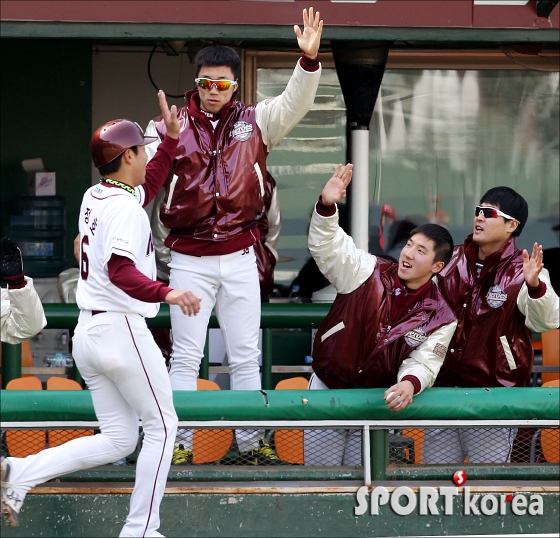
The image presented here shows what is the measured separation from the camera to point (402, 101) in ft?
22.6

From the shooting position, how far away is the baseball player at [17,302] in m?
3.51

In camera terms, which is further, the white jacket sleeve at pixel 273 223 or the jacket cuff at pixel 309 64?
the white jacket sleeve at pixel 273 223

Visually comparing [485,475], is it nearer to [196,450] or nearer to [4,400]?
[196,450]

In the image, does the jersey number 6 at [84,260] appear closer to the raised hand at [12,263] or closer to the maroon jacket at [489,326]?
the raised hand at [12,263]

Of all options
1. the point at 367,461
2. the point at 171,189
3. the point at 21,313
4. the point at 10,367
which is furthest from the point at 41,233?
the point at 367,461

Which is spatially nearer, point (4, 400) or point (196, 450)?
point (4, 400)

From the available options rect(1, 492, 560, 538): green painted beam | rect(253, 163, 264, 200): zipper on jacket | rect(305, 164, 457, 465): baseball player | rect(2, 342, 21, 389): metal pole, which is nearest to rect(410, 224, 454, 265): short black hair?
rect(305, 164, 457, 465): baseball player

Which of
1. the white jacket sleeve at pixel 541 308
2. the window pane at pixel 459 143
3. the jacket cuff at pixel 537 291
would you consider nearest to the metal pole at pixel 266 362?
the white jacket sleeve at pixel 541 308

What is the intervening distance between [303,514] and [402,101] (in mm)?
4073

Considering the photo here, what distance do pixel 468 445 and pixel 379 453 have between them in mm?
451

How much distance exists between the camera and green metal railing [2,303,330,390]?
4582 millimetres

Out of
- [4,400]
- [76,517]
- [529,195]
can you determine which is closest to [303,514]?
[76,517]

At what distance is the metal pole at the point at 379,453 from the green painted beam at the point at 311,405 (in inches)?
3.5

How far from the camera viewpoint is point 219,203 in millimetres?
4035
